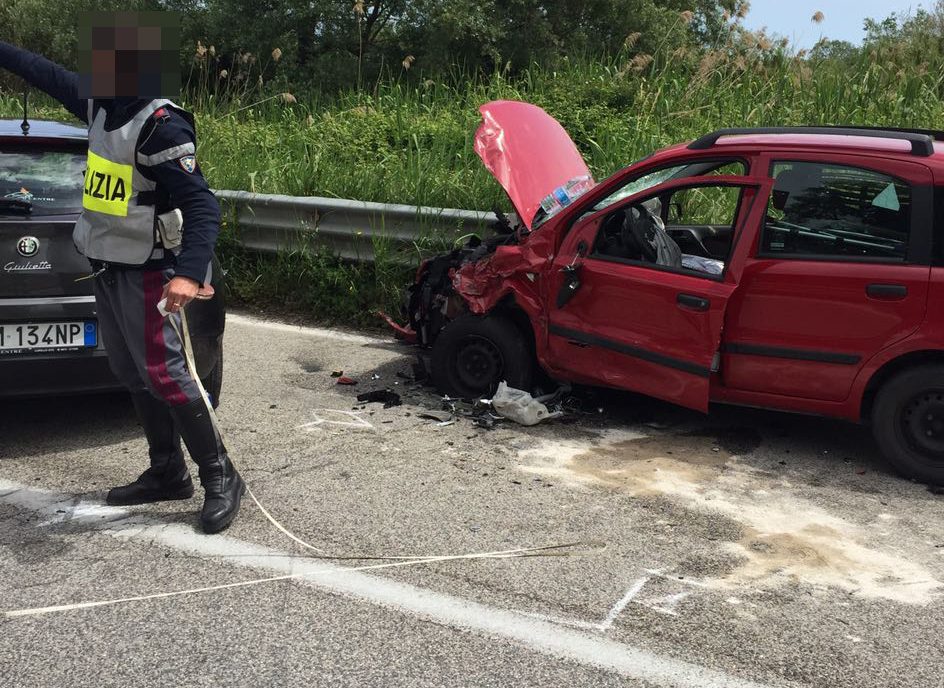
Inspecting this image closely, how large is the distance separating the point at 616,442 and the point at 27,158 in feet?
10.7

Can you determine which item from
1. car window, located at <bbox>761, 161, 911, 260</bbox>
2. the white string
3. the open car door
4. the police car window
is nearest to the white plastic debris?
the open car door

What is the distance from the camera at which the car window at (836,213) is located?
182 inches

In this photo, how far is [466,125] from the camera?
32.6 feet

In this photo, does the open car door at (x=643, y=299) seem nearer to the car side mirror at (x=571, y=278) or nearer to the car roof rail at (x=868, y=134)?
the car side mirror at (x=571, y=278)

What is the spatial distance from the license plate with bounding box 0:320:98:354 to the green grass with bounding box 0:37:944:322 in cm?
301

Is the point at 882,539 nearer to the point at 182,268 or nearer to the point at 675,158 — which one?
the point at 675,158

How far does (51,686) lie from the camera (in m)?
2.92


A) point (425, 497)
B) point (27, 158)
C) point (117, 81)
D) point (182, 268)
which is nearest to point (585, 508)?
point (425, 497)

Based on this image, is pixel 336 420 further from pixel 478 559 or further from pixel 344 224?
pixel 344 224

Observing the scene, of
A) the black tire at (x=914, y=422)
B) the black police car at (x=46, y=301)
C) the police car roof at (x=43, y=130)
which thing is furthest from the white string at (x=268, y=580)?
the police car roof at (x=43, y=130)

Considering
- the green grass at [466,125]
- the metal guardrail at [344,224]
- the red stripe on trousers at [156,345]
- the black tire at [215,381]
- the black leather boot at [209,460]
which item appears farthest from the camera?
the green grass at [466,125]

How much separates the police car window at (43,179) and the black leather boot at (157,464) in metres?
1.25

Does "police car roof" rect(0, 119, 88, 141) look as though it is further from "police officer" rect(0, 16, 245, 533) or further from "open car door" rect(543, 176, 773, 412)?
"open car door" rect(543, 176, 773, 412)

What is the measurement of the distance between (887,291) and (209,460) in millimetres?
3041
